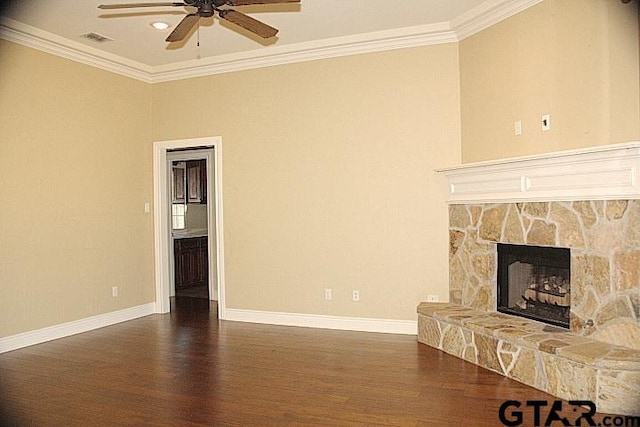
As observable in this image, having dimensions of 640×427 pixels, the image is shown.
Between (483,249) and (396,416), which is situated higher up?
(483,249)

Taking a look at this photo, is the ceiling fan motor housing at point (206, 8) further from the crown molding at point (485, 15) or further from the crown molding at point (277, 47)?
the crown molding at point (485, 15)

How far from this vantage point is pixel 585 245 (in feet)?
12.2

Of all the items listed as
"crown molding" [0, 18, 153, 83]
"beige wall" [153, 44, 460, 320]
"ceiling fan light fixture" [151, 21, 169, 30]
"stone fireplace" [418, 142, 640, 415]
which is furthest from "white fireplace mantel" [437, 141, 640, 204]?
"crown molding" [0, 18, 153, 83]

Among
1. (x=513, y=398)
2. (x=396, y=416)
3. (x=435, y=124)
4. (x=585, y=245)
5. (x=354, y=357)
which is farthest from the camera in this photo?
(x=435, y=124)

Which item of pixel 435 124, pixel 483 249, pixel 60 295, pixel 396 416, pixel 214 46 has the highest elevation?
pixel 214 46

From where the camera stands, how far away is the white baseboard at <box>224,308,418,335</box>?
532cm

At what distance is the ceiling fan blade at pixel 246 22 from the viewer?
11.3 ft

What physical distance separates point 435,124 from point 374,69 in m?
0.89

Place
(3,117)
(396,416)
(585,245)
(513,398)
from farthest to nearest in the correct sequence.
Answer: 1. (3,117)
2. (585,245)
3. (513,398)
4. (396,416)

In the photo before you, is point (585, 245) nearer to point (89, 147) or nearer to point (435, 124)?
point (435, 124)

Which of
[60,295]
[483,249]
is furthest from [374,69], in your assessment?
[60,295]

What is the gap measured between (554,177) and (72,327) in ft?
16.2

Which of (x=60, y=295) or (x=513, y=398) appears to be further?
(x=60, y=295)

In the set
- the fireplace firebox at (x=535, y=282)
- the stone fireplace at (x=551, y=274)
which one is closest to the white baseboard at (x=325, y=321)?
the stone fireplace at (x=551, y=274)
